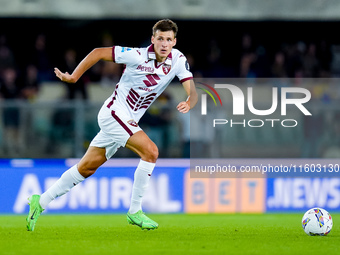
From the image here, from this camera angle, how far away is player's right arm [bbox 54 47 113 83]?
7.39m

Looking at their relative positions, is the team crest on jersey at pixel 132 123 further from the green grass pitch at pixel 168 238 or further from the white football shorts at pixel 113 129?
the green grass pitch at pixel 168 238

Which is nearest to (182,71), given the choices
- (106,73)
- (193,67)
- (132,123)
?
(132,123)

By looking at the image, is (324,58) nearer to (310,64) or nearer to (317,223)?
(310,64)

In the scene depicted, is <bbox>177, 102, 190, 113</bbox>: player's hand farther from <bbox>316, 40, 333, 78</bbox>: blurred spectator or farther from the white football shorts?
<bbox>316, 40, 333, 78</bbox>: blurred spectator

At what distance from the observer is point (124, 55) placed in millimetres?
7652

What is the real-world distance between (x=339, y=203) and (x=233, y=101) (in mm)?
2192

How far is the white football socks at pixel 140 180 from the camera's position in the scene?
299 inches

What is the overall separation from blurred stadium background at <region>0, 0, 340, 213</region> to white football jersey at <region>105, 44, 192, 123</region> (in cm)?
338

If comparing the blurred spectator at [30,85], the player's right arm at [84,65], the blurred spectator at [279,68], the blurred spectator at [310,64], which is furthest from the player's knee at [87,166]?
the blurred spectator at [310,64]


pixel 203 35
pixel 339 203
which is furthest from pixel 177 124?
pixel 203 35

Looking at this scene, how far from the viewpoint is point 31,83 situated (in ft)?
42.2

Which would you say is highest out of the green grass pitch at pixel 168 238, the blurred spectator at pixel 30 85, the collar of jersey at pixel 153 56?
the collar of jersey at pixel 153 56

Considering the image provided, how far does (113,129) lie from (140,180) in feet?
1.93

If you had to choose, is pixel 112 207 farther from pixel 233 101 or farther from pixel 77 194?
pixel 233 101
